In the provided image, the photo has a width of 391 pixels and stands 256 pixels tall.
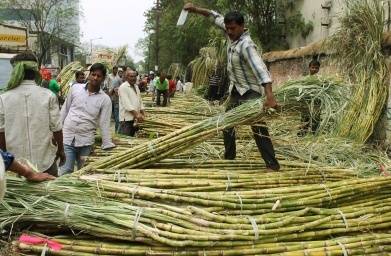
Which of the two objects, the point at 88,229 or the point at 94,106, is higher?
the point at 94,106

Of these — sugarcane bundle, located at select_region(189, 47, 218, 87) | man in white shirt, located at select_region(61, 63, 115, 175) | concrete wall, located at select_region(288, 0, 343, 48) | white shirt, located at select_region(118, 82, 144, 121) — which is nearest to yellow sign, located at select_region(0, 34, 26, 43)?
sugarcane bundle, located at select_region(189, 47, 218, 87)

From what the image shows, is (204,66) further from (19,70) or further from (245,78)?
(19,70)

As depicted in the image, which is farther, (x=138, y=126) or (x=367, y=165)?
(x=138, y=126)

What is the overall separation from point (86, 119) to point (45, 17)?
3140 cm

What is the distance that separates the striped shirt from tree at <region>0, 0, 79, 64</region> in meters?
26.9

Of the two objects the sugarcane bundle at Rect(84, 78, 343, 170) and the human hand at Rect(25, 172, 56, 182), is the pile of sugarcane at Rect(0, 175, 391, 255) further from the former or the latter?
the sugarcane bundle at Rect(84, 78, 343, 170)

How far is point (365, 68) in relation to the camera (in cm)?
546

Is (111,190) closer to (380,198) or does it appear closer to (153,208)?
(153,208)

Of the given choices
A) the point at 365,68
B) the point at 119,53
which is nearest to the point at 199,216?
the point at 365,68

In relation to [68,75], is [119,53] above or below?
above

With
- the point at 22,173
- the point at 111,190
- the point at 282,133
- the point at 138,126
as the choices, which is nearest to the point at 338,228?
the point at 111,190

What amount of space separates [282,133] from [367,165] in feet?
3.87

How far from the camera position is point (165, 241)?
2637 millimetres

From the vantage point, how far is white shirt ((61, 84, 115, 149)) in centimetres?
443
